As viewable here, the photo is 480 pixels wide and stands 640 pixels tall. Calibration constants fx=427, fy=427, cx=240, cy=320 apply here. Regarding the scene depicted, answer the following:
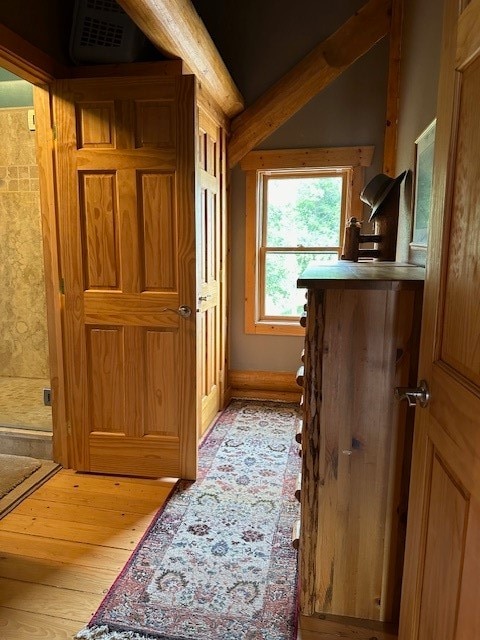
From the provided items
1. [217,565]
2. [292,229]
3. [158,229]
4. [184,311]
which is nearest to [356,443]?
[217,565]

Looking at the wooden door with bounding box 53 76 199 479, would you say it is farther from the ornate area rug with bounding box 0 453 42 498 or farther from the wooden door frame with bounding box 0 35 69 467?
the ornate area rug with bounding box 0 453 42 498

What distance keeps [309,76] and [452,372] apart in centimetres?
287

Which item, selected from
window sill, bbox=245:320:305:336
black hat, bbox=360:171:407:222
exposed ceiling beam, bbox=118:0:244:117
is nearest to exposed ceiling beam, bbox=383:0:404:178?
black hat, bbox=360:171:407:222

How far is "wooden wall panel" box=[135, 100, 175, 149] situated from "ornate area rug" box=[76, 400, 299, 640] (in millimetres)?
1823

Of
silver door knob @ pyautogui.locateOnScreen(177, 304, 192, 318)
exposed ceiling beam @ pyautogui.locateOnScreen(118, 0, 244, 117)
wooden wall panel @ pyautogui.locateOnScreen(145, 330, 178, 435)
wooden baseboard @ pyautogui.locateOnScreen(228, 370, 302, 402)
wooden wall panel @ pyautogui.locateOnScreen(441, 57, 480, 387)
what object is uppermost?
exposed ceiling beam @ pyautogui.locateOnScreen(118, 0, 244, 117)

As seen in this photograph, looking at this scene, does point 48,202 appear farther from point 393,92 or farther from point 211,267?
point 393,92

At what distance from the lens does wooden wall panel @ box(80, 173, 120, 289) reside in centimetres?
224

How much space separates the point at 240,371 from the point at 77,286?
1.76 metres

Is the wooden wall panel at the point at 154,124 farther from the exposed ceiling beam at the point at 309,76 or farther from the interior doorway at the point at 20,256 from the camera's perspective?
the interior doorway at the point at 20,256

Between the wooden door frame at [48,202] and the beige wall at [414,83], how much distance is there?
6.09 ft

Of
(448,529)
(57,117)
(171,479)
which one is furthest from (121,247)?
(448,529)

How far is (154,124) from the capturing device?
2158 mm

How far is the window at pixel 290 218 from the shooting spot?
3.30 m

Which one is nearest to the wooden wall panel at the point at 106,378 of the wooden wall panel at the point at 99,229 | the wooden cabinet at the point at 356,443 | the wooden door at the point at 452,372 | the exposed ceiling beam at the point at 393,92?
the wooden wall panel at the point at 99,229
